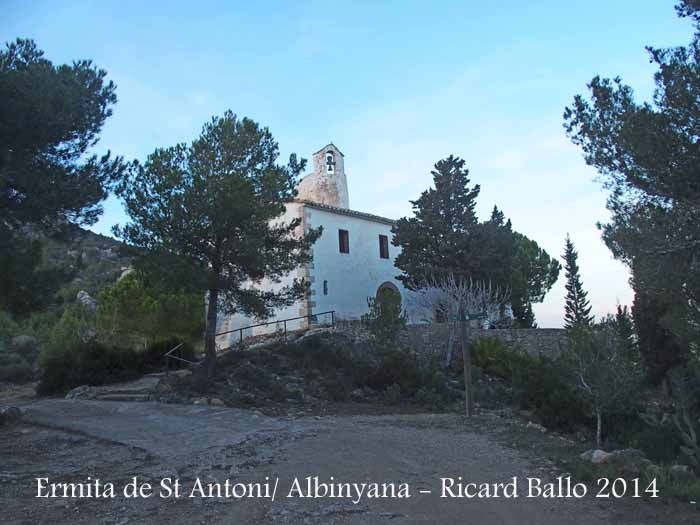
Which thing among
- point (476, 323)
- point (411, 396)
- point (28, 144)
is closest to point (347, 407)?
point (411, 396)

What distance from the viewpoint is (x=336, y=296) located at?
78.4 feet

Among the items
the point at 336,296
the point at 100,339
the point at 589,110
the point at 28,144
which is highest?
the point at 589,110

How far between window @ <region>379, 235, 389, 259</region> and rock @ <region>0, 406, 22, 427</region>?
1811cm

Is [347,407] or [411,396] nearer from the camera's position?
[347,407]

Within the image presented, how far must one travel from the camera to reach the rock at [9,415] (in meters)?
10.1

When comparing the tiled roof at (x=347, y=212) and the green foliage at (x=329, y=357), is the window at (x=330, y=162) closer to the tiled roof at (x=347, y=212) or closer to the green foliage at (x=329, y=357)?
the tiled roof at (x=347, y=212)

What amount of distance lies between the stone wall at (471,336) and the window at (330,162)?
11189 millimetres

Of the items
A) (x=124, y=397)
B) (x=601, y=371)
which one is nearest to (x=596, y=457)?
(x=601, y=371)

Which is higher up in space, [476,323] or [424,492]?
[476,323]

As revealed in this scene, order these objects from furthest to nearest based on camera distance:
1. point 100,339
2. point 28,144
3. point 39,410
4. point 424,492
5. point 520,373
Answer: point 100,339 < point 520,373 < point 39,410 < point 28,144 < point 424,492

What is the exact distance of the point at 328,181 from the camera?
94.4 feet

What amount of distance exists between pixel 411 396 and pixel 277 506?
9085 mm

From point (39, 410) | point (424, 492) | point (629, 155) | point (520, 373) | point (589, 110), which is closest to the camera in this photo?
point (424, 492)

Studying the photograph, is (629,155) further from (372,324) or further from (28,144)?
(28,144)
